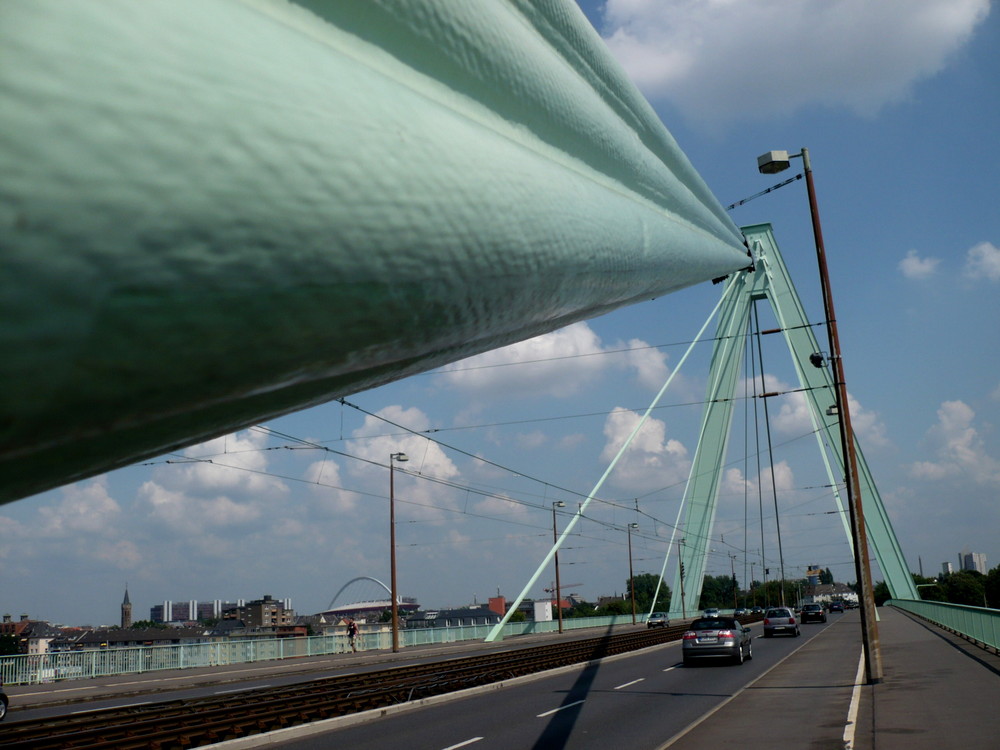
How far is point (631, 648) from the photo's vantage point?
29.0m

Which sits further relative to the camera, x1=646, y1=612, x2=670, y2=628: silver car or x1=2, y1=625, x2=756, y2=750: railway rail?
x1=646, y1=612, x2=670, y2=628: silver car

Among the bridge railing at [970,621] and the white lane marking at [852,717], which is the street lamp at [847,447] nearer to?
the white lane marking at [852,717]

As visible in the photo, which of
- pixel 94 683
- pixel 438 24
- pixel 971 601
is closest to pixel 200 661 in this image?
pixel 94 683

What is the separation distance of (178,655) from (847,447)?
22.7 metres

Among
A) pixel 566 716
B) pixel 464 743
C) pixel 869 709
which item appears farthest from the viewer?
pixel 566 716

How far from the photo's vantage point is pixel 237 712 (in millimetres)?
12797

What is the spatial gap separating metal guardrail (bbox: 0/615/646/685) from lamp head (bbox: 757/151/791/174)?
74.0ft

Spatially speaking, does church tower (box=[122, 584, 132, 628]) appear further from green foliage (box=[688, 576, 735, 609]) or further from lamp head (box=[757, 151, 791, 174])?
lamp head (box=[757, 151, 791, 174])

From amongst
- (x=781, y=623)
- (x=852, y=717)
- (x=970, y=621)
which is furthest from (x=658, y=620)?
(x=852, y=717)

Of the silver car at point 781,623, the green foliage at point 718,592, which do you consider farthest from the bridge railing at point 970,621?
the green foliage at point 718,592

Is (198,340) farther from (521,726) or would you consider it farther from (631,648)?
(631,648)

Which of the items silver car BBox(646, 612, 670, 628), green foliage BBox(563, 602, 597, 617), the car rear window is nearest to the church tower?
green foliage BBox(563, 602, 597, 617)

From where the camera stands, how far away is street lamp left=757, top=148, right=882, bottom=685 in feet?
47.0

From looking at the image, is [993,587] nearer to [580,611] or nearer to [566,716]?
[580,611]
